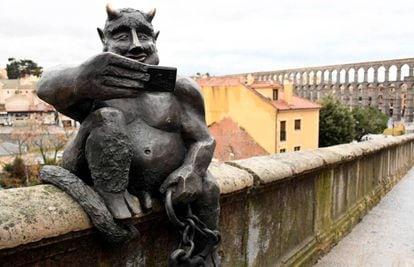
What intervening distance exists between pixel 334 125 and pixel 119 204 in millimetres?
34516

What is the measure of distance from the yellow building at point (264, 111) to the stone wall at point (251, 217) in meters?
22.2

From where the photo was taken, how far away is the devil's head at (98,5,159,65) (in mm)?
1739

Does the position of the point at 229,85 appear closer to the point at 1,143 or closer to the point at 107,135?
the point at 1,143

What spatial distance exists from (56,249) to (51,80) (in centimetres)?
60

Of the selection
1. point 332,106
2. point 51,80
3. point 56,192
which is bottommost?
point 332,106

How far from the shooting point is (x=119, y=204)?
1.55 meters

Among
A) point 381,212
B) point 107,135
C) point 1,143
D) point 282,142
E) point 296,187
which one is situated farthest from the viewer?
point 1,143

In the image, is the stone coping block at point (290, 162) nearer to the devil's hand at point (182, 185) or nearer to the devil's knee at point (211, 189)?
the devil's knee at point (211, 189)

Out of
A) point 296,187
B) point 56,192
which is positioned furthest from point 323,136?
point 56,192

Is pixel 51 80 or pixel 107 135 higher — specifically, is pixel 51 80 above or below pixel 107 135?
above

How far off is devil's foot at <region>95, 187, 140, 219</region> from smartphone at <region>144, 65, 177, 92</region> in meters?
0.41

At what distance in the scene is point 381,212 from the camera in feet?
18.6

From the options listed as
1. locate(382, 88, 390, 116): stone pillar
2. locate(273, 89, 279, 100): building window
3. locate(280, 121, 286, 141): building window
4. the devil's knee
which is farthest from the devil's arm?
locate(382, 88, 390, 116): stone pillar

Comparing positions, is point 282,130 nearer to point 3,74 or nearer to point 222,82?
point 222,82
